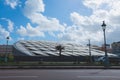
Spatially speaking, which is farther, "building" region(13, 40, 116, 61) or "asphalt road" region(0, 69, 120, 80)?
"building" region(13, 40, 116, 61)

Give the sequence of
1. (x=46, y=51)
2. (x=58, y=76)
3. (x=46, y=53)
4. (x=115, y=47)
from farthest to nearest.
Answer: (x=115, y=47), (x=46, y=51), (x=46, y=53), (x=58, y=76)

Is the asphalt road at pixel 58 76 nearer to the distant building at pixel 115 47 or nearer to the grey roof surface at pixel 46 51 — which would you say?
the grey roof surface at pixel 46 51

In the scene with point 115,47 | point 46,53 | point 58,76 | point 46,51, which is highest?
point 115,47

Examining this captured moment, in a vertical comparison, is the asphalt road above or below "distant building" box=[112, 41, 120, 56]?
below

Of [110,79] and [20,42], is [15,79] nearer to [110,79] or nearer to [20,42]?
[110,79]

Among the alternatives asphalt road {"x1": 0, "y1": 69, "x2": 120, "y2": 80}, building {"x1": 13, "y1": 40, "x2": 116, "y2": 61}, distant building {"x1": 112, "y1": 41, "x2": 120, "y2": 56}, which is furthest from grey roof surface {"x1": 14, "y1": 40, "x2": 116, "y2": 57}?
distant building {"x1": 112, "y1": 41, "x2": 120, "y2": 56}

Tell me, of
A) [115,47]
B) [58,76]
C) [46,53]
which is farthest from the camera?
[115,47]

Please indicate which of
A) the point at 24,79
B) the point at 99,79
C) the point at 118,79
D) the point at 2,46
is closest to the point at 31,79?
the point at 24,79

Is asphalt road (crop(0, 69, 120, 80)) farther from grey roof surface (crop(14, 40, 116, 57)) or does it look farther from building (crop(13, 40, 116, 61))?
grey roof surface (crop(14, 40, 116, 57))

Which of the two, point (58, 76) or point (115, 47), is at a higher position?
point (115, 47)

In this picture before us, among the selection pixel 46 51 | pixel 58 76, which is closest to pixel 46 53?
pixel 46 51

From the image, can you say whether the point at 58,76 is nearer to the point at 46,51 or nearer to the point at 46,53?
the point at 46,53

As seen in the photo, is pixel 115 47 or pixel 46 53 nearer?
pixel 46 53

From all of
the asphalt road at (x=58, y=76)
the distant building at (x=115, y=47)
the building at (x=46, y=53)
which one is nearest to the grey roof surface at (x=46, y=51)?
the building at (x=46, y=53)
